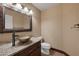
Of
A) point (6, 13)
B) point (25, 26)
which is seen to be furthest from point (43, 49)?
point (6, 13)

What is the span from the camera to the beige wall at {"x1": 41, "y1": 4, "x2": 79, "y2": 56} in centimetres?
164

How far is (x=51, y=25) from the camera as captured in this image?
1.68m

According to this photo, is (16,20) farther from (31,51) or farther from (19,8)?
(31,51)

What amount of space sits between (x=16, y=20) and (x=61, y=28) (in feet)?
2.32

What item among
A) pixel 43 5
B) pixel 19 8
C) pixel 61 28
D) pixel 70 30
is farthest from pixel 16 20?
pixel 70 30

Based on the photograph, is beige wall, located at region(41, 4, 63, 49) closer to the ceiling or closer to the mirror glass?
the ceiling

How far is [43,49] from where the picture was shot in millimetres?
1716

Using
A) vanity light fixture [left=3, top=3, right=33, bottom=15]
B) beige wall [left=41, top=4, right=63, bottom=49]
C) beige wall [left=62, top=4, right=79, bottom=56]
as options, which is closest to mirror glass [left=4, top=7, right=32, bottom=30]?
vanity light fixture [left=3, top=3, right=33, bottom=15]

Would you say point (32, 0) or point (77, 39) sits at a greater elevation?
point (32, 0)

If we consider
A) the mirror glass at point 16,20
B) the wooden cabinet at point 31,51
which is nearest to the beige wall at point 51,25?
the wooden cabinet at point 31,51

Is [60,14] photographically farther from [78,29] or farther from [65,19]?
[78,29]

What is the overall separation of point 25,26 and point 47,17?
422 millimetres

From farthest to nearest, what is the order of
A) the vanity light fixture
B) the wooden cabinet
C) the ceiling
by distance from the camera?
the vanity light fixture
the ceiling
the wooden cabinet

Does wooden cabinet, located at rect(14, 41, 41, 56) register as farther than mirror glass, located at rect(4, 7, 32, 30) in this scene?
No
